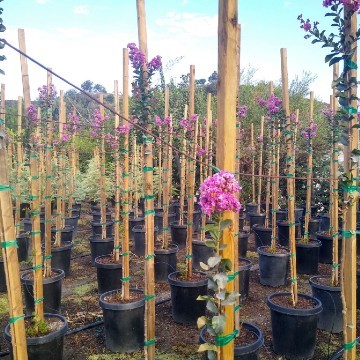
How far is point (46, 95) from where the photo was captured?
12.4 ft

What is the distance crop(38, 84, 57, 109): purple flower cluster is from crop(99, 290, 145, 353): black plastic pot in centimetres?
207

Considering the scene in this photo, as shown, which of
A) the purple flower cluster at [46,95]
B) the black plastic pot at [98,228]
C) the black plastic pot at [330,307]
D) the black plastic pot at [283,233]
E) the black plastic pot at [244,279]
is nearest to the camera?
the black plastic pot at [330,307]

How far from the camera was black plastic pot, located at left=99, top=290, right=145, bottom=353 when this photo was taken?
10.3 feet

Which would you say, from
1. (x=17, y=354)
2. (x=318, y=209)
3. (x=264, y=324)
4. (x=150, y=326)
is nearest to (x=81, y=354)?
(x=150, y=326)

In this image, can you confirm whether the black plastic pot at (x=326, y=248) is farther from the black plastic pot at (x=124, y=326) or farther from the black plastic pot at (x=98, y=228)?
the black plastic pot at (x=98, y=228)

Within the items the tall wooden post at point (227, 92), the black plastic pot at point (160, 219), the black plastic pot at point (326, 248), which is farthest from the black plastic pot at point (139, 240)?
the tall wooden post at point (227, 92)

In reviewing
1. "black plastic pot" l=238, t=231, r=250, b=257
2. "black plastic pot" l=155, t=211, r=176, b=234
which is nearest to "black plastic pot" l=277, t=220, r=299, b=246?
"black plastic pot" l=238, t=231, r=250, b=257

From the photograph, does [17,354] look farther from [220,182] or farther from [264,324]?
[264,324]

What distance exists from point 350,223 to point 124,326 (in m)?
2.04

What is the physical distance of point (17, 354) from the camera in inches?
73.9

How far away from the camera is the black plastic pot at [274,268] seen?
4652mm

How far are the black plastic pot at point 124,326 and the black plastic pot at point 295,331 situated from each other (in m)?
1.17

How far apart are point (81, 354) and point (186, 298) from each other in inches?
42.4

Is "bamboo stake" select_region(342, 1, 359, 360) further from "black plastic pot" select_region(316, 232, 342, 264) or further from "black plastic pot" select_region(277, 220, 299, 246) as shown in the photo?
"black plastic pot" select_region(277, 220, 299, 246)
